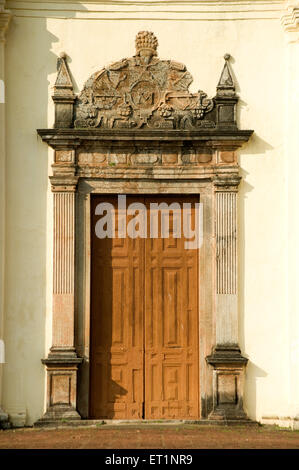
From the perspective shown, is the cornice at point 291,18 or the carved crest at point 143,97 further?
the carved crest at point 143,97

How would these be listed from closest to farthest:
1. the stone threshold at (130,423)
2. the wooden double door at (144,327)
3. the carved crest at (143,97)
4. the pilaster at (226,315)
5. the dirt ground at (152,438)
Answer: the dirt ground at (152,438), the stone threshold at (130,423), the pilaster at (226,315), the wooden double door at (144,327), the carved crest at (143,97)

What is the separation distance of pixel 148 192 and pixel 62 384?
266 centimetres

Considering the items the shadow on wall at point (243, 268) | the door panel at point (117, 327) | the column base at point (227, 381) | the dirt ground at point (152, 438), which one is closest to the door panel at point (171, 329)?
the door panel at point (117, 327)

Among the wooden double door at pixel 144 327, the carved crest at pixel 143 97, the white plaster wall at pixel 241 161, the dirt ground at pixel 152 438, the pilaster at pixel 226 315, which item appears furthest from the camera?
the carved crest at pixel 143 97

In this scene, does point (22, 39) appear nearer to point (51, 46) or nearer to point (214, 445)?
point (51, 46)

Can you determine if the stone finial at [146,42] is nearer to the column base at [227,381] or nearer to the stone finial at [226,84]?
the stone finial at [226,84]

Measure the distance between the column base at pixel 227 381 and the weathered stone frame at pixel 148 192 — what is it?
13 mm

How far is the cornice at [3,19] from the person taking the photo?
11.4 m

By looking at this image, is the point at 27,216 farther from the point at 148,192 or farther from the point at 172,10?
the point at 172,10

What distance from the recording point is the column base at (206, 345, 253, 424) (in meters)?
11.2

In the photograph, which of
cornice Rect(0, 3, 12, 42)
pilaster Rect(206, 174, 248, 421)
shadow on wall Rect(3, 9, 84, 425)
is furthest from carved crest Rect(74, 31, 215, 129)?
cornice Rect(0, 3, 12, 42)

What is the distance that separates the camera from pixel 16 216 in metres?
11.5
